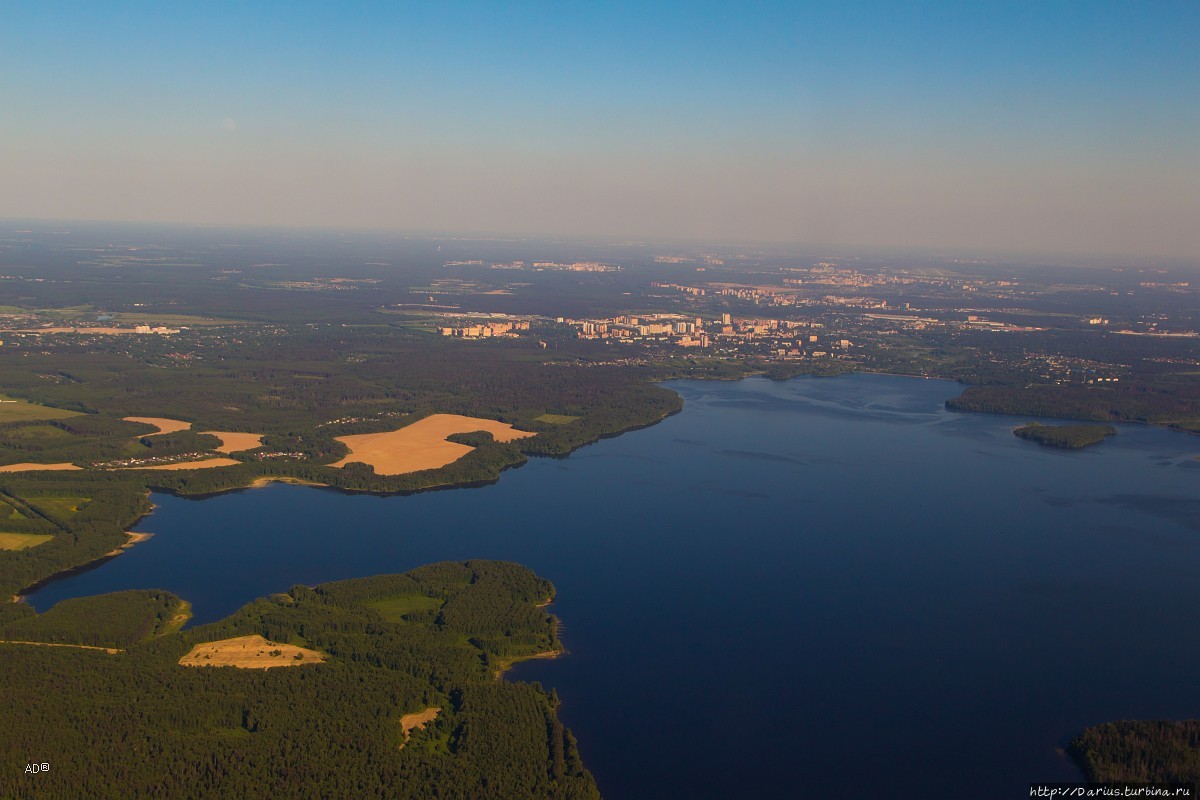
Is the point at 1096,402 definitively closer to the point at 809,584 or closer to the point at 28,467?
the point at 809,584

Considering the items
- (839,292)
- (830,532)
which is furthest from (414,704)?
(839,292)

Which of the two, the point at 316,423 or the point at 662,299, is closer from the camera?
the point at 316,423

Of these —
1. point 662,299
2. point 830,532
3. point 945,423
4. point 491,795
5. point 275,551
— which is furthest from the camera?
point 662,299

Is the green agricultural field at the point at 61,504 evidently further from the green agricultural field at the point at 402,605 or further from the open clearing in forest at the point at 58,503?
the green agricultural field at the point at 402,605

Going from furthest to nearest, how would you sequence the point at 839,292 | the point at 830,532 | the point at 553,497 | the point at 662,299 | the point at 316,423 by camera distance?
the point at 839,292 → the point at 662,299 → the point at 316,423 → the point at 553,497 → the point at 830,532

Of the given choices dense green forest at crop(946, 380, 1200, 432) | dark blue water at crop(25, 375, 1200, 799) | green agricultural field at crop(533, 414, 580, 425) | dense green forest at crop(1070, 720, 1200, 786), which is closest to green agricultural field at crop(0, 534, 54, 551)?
dark blue water at crop(25, 375, 1200, 799)

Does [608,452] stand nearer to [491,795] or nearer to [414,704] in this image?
[414,704]
